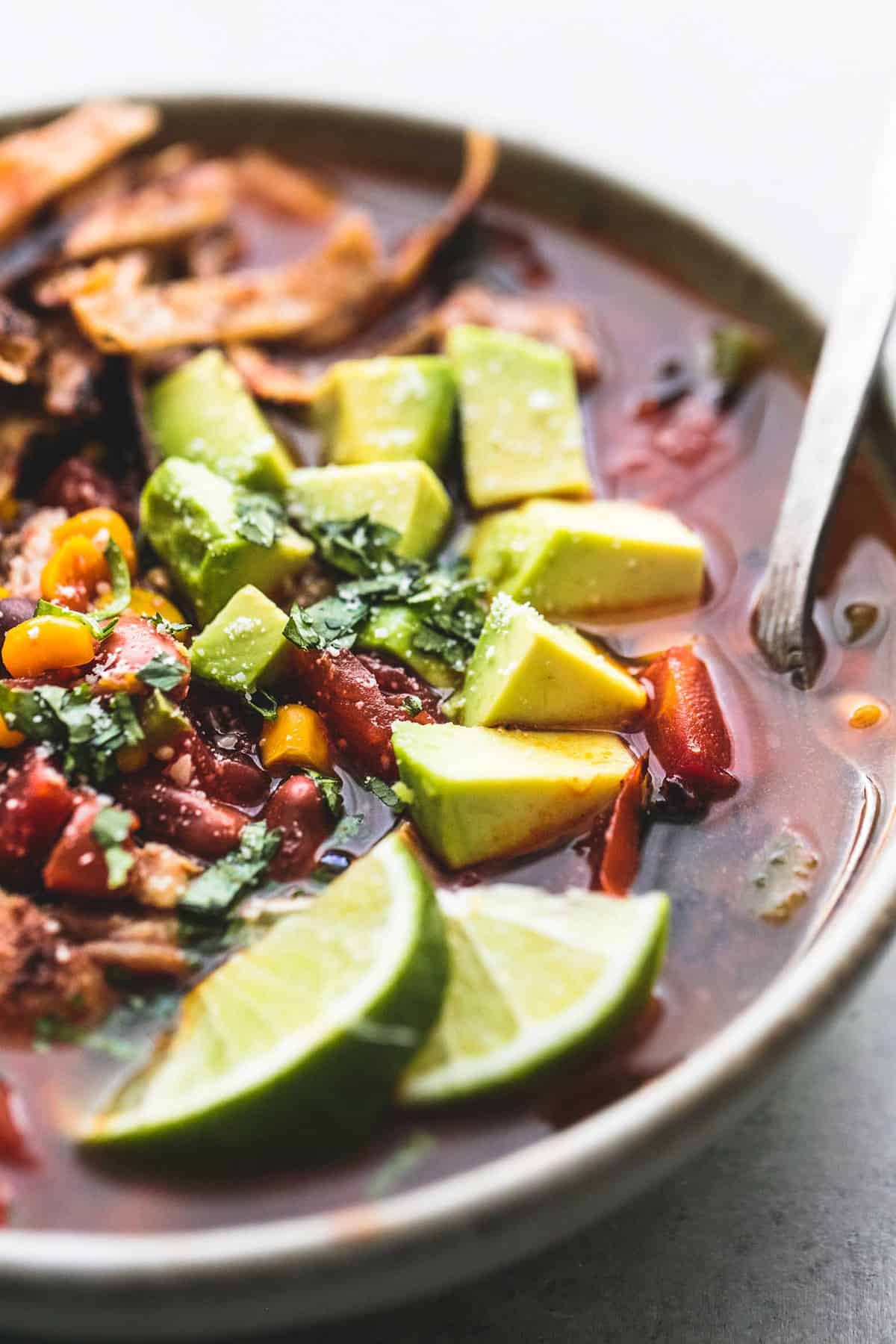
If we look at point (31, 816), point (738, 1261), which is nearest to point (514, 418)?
point (31, 816)

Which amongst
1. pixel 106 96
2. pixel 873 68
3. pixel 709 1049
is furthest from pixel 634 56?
pixel 709 1049

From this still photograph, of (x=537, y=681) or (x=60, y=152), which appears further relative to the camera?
(x=60, y=152)

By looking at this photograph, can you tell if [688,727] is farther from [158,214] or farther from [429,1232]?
[158,214]

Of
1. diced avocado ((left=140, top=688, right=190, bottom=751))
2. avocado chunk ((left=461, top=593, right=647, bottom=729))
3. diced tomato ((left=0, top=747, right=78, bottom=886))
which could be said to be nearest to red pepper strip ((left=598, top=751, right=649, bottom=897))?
avocado chunk ((left=461, top=593, right=647, bottom=729))

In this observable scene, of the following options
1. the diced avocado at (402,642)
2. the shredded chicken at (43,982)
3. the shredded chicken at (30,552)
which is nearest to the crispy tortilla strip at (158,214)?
the shredded chicken at (30,552)

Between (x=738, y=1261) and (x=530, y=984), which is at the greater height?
(x=530, y=984)

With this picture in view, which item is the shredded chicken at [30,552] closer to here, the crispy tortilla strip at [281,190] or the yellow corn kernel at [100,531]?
the yellow corn kernel at [100,531]
